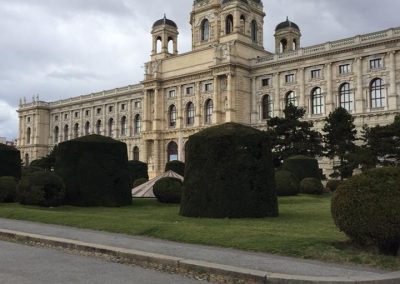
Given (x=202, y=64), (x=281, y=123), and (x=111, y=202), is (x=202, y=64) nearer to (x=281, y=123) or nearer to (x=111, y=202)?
(x=281, y=123)

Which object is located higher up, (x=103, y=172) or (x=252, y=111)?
(x=252, y=111)

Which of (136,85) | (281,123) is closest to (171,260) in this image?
(281,123)

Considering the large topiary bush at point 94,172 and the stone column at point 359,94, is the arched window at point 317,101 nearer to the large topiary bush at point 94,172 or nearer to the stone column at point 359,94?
the stone column at point 359,94

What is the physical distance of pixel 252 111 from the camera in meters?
67.1

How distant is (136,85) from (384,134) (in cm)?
5296

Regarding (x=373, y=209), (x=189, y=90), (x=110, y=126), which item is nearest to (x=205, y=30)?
(x=189, y=90)

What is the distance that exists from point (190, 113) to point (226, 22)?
1394cm

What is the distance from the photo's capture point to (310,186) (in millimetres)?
31641

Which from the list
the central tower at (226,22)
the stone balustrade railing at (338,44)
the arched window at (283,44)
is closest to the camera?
the stone balustrade railing at (338,44)

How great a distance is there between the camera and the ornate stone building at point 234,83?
55906 mm

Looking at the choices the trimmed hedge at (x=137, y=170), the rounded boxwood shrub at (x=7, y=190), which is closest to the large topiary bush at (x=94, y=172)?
the rounded boxwood shrub at (x=7, y=190)

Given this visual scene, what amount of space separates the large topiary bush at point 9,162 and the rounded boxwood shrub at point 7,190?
3.18 meters

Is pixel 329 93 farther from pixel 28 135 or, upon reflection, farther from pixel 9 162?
pixel 28 135

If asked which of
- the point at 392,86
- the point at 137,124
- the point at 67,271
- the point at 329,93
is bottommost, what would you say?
the point at 67,271
